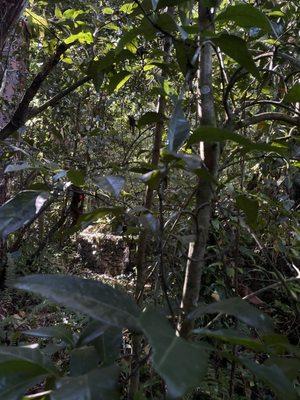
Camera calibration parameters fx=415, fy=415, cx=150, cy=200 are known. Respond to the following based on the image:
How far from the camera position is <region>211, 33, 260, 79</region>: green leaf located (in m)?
0.75

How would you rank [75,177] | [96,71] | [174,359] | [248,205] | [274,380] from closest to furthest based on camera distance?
[174,359], [274,380], [75,177], [248,205], [96,71]

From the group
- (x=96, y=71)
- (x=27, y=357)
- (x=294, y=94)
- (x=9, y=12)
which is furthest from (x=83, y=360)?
(x=9, y=12)

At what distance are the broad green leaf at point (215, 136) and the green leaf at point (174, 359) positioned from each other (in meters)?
0.26

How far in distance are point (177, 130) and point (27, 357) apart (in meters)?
0.39

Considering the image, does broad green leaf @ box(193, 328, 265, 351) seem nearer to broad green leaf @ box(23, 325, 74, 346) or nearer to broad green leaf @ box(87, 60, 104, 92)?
broad green leaf @ box(23, 325, 74, 346)

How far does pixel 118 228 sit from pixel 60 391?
2.52ft

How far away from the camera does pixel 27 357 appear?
564mm

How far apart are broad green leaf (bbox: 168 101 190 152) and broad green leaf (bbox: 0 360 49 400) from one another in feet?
1.15

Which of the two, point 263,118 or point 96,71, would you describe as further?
point 96,71

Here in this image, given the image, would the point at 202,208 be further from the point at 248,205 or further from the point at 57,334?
the point at 57,334

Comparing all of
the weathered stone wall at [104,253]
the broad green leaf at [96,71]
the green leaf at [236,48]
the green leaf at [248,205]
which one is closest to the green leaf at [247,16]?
the green leaf at [236,48]

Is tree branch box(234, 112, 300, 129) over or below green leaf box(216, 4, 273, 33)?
below

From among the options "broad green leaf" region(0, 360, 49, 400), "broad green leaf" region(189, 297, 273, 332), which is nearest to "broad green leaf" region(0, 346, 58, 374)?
"broad green leaf" region(0, 360, 49, 400)

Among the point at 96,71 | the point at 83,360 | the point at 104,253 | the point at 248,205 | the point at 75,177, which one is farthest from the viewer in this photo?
the point at 104,253
